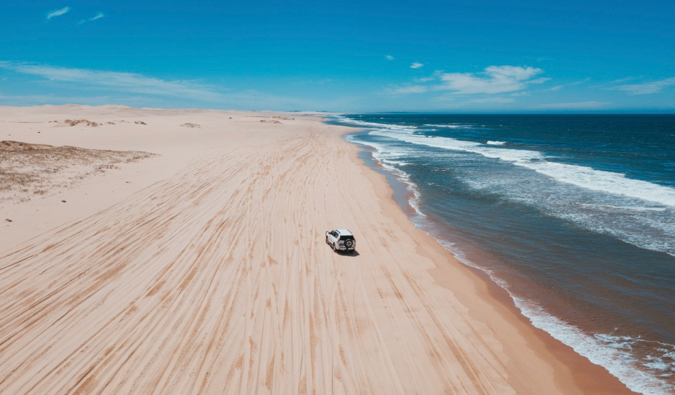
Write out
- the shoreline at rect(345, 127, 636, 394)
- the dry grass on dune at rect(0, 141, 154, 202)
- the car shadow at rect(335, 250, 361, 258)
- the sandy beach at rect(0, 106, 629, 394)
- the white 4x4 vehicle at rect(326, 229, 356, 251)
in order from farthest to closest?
1. the dry grass on dune at rect(0, 141, 154, 202)
2. the car shadow at rect(335, 250, 361, 258)
3. the white 4x4 vehicle at rect(326, 229, 356, 251)
4. the shoreline at rect(345, 127, 636, 394)
5. the sandy beach at rect(0, 106, 629, 394)

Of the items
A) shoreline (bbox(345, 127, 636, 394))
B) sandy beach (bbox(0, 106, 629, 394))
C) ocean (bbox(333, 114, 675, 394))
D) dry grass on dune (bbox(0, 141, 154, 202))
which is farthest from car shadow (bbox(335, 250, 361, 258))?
dry grass on dune (bbox(0, 141, 154, 202))

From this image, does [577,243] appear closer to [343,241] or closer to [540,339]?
[540,339]

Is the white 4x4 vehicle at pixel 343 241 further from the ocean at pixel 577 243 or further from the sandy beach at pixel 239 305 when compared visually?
the ocean at pixel 577 243

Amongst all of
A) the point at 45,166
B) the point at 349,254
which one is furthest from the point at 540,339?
the point at 45,166

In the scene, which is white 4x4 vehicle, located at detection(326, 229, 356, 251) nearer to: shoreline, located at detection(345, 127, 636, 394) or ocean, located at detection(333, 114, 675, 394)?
shoreline, located at detection(345, 127, 636, 394)

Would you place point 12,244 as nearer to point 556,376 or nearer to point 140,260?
point 140,260

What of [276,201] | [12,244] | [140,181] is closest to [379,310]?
[276,201]

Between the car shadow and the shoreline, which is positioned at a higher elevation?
the car shadow
